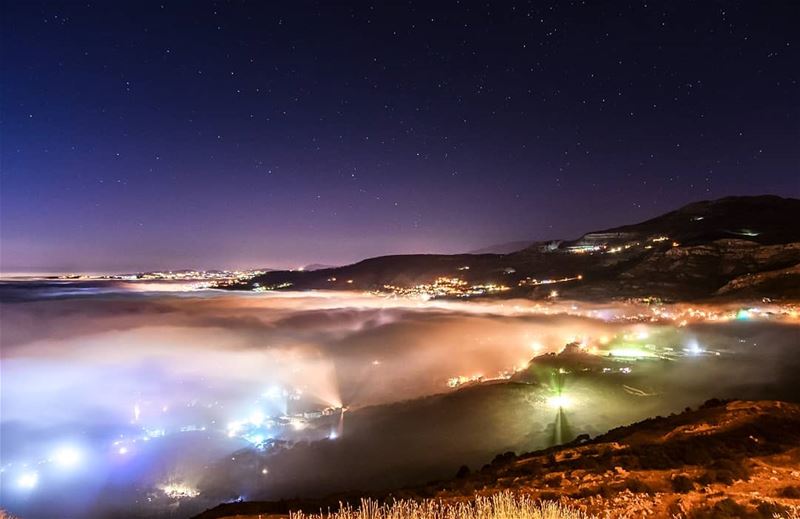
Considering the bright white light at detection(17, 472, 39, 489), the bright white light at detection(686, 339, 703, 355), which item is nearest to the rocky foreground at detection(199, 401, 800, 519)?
the bright white light at detection(686, 339, 703, 355)

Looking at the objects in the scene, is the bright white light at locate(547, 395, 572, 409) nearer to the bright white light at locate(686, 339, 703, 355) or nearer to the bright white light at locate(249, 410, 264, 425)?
the bright white light at locate(686, 339, 703, 355)

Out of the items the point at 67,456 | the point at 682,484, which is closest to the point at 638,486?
the point at 682,484

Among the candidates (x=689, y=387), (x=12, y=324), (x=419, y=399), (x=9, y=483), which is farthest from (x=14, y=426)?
(x=689, y=387)

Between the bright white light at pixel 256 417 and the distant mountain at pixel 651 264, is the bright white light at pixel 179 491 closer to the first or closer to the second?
the bright white light at pixel 256 417

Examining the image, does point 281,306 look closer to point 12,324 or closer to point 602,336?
point 12,324

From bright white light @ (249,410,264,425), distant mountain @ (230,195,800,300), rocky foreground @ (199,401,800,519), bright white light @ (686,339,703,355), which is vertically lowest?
bright white light @ (249,410,264,425)

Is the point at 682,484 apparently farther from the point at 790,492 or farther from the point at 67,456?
the point at 67,456

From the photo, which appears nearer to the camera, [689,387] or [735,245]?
[689,387]
